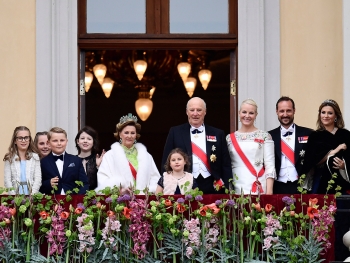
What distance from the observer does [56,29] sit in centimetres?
1356

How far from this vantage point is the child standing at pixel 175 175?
11.2m

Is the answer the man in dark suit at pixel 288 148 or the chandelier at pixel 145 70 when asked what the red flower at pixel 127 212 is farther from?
the chandelier at pixel 145 70

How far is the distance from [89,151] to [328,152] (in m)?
2.48

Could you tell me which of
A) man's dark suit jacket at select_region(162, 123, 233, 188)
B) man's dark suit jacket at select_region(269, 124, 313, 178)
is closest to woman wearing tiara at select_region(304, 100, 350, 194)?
man's dark suit jacket at select_region(269, 124, 313, 178)

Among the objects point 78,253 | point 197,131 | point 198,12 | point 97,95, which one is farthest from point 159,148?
point 78,253

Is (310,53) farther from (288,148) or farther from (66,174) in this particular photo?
(66,174)

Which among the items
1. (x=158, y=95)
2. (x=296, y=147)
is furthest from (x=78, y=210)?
(x=158, y=95)

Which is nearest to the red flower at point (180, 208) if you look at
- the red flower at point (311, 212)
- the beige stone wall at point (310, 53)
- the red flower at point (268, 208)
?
the red flower at point (268, 208)

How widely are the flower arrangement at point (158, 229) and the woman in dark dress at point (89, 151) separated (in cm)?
137

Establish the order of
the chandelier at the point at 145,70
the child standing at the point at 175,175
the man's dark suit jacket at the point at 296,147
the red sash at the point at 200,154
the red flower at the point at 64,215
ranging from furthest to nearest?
the chandelier at the point at 145,70, the man's dark suit jacket at the point at 296,147, the red sash at the point at 200,154, the child standing at the point at 175,175, the red flower at the point at 64,215

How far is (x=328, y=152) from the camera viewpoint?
37.6 ft

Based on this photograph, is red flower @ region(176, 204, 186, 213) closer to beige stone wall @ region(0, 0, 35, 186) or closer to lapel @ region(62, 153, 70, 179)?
lapel @ region(62, 153, 70, 179)

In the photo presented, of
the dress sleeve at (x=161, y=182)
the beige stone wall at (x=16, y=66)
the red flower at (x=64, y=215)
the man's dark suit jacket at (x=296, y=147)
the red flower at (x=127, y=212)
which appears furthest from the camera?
the beige stone wall at (x=16, y=66)

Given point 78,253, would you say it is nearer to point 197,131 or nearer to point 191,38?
point 197,131
